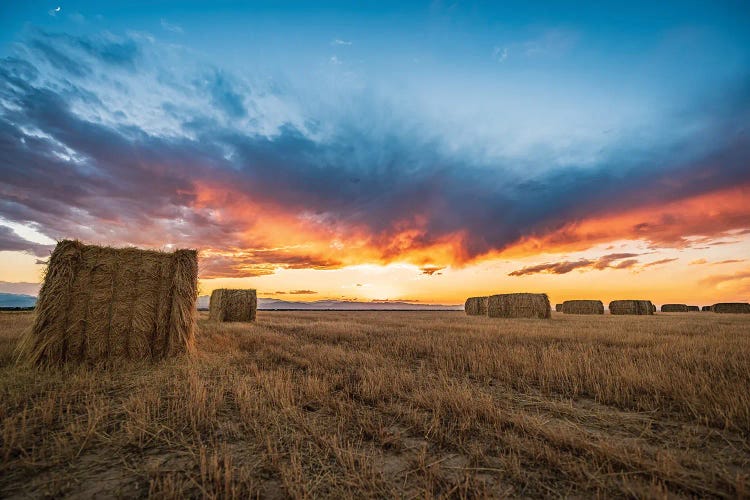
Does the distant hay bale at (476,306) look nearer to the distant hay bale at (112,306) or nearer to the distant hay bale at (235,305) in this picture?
the distant hay bale at (235,305)

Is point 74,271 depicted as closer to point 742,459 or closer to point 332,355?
point 332,355

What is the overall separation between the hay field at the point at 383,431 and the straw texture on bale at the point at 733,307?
197 feet

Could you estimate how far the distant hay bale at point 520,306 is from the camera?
26391 mm

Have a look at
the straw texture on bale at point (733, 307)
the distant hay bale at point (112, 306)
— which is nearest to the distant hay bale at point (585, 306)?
the straw texture on bale at point (733, 307)

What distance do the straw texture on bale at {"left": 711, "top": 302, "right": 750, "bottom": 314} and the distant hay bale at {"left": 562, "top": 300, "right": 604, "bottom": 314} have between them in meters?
25.3

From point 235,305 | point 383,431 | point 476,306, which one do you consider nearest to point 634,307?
point 476,306

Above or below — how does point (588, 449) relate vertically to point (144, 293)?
below

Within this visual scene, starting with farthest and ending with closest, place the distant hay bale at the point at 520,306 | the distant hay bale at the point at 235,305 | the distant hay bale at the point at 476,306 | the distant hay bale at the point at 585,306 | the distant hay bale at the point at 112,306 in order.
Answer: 1. the distant hay bale at the point at 585,306
2. the distant hay bale at the point at 476,306
3. the distant hay bale at the point at 520,306
4. the distant hay bale at the point at 235,305
5. the distant hay bale at the point at 112,306

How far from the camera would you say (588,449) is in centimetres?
293

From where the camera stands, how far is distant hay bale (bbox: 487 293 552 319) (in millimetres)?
26391

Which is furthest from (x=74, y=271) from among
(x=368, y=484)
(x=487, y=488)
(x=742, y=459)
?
(x=742, y=459)

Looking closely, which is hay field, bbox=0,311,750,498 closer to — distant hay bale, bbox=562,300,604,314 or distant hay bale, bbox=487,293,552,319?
distant hay bale, bbox=487,293,552,319

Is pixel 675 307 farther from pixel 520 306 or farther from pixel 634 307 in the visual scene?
pixel 520 306

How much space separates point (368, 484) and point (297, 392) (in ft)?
7.99
